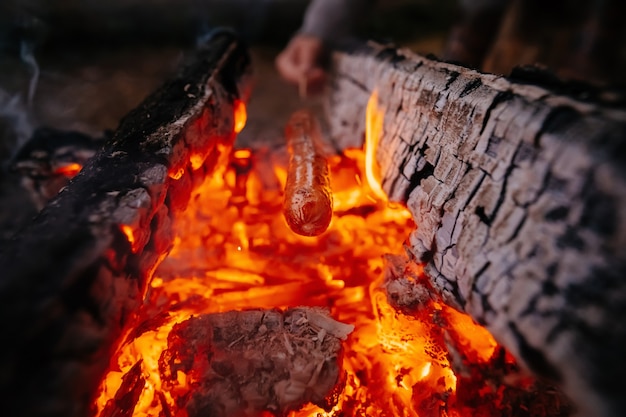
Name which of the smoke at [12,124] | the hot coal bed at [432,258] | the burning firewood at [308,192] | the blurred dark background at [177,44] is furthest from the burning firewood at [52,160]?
the burning firewood at [308,192]

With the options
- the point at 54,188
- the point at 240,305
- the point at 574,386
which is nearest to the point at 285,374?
the point at 240,305

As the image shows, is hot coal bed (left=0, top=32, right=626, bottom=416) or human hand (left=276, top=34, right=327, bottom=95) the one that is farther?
human hand (left=276, top=34, right=327, bottom=95)

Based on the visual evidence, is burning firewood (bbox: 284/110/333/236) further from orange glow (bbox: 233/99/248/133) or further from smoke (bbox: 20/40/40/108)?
smoke (bbox: 20/40/40/108)

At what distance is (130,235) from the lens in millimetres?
1280

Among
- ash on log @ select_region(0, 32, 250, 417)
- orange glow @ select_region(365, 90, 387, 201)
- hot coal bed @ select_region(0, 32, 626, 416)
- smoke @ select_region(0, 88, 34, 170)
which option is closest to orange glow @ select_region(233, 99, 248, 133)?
hot coal bed @ select_region(0, 32, 626, 416)

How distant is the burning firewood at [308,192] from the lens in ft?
5.90

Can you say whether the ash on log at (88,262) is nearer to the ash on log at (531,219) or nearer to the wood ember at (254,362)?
the wood ember at (254,362)

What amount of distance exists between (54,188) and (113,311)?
1.98 meters

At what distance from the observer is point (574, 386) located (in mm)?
929

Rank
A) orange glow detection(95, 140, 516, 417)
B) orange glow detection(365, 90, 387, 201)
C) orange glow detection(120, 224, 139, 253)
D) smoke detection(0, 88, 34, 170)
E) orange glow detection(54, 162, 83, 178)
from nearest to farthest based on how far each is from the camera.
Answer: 1. orange glow detection(120, 224, 139, 253)
2. orange glow detection(95, 140, 516, 417)
3. orange glow detection(365, 90, 387, 201)
4. orange glow detection(54, 162, 83, 178)
5. smoke detection(0, 88, 34, 170)

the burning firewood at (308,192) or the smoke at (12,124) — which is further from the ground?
the burning firewood at (308,192)

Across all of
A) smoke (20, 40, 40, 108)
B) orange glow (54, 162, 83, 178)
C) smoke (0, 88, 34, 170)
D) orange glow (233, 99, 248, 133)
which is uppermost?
orange glow (233, 99, 248, 133)

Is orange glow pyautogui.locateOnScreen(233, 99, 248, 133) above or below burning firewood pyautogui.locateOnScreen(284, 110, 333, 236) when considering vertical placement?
above

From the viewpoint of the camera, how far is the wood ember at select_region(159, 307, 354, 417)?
4.68 ft
